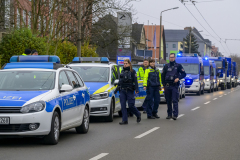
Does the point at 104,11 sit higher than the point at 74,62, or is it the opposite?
the point at 104,11

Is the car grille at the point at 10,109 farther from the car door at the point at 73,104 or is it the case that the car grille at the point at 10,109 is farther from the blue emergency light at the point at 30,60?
the blue emergency light at the point at 30,60

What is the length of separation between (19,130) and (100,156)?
1.62 m

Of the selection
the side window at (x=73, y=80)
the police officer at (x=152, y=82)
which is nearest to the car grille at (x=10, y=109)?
the side window at (x=73, y=80)

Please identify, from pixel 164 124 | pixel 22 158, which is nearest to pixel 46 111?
pixel 22 158

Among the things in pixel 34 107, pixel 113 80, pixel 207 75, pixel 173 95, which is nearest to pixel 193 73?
pixel 207 75

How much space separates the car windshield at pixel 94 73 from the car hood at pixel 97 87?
39 cm

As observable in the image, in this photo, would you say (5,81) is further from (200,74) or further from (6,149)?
(200,74)

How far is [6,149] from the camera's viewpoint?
864 centimetres

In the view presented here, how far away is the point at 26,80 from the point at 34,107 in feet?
4.42

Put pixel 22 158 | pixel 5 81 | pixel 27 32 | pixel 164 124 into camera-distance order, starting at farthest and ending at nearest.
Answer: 1. pixel 27 32
2. pixel 164 124
3. pixel 5 81
4. pixel 22 158

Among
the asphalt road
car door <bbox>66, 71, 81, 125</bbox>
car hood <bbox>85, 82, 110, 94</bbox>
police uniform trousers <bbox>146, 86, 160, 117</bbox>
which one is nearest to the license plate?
the asphalt road

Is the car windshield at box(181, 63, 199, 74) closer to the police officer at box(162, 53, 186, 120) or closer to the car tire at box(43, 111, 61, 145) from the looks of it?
the police officer at box(162, 53, 186, 120)

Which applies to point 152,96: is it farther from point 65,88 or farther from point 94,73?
point 65,88

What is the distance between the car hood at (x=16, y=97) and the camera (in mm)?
8680
